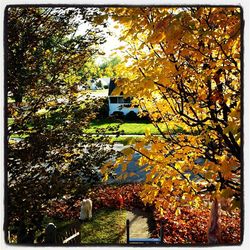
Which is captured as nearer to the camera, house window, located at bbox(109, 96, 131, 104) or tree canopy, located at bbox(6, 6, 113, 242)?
tree canopy, located at bbox(6, 6, 113, 242)

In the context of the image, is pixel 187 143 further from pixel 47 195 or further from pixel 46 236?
pixel 46 236

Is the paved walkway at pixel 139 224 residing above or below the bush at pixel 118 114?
below

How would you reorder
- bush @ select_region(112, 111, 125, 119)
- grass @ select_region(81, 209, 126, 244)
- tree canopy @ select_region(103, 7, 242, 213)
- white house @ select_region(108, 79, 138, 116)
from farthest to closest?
grass @ select_region(81, 209, 126, 244) → bush @ select_region(112, 111, 125, 119) → white house @ select_region(108, 79, 138, 116) → tree canopy @ select_region(103, 7, 242, 213)

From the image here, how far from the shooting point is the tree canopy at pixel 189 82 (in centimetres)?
129

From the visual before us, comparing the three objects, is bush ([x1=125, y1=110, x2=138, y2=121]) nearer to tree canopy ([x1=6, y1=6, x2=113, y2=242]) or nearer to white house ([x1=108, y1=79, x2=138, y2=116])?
white house ([x1=108, y1=79, x2=138, y2=116])

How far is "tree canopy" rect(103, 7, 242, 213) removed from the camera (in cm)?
129

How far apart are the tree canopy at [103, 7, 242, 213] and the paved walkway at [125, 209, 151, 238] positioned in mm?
1322

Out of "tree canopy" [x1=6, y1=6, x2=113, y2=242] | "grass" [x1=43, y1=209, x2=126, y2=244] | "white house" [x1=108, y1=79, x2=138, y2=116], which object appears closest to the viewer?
"tree canopy" [x1=6, y1=6, x2=113, y2=242]

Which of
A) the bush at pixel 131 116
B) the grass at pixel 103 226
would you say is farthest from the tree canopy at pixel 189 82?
the grass at pixel 103 226

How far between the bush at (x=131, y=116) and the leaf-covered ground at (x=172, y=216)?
52 cm

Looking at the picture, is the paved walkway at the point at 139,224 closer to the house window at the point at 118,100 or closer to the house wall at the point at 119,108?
the house wall at the point at 119,108

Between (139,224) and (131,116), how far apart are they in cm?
174

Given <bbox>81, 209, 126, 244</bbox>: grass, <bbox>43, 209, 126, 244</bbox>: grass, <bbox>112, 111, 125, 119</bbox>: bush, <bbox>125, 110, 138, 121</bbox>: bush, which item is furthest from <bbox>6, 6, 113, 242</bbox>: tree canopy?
<bbox>81, 209, 126, 244</bbox>: grass

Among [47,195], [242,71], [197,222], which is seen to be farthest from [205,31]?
[197,222]
